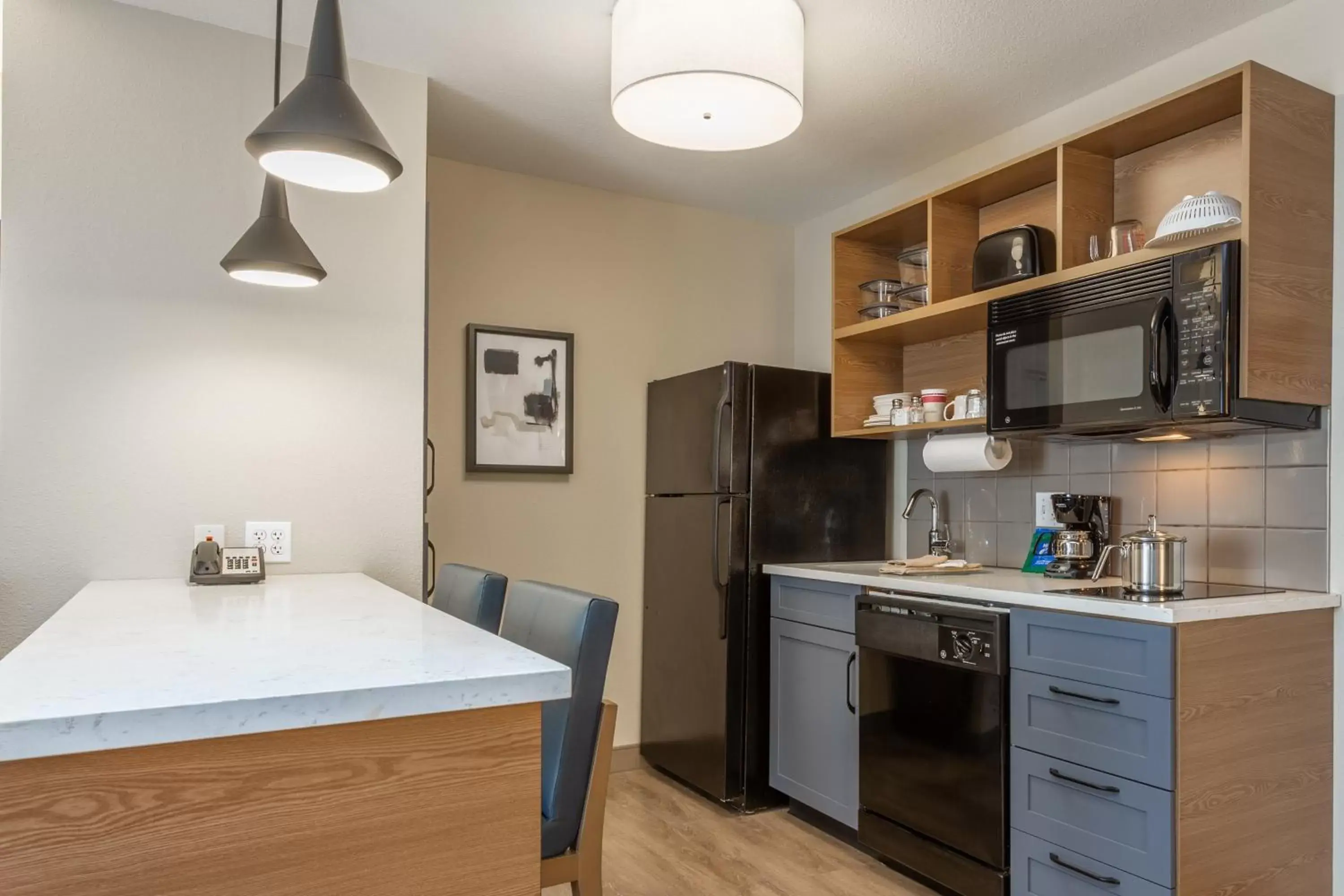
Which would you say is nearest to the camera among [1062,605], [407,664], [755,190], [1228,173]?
[407,664]

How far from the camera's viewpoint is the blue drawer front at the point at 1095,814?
6.53 feet

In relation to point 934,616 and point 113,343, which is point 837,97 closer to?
point 934,616

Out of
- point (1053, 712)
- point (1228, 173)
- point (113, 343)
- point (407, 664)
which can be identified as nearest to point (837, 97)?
point (1228, 173)

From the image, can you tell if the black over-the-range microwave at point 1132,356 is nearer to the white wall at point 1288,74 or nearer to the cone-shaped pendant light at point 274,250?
the white wall at point 1288,74

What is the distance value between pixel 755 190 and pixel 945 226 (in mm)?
969

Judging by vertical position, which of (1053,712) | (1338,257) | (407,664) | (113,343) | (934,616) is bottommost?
(1053,712)

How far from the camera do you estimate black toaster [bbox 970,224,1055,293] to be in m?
2.70

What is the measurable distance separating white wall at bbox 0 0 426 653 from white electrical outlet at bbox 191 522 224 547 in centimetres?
2

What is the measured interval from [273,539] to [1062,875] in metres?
2.20

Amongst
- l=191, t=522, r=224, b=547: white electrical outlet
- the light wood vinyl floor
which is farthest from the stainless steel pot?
l=191, t=522, r=224, b=547: white electrical outlet

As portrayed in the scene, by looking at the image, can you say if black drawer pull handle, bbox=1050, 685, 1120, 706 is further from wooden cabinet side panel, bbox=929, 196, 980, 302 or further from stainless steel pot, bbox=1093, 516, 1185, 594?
wooden cabinet side panel, bbox=929, 196, 980, 302

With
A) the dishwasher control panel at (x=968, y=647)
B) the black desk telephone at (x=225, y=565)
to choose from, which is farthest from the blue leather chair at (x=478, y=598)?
the dishwasher control panel at (x=968, y=647)

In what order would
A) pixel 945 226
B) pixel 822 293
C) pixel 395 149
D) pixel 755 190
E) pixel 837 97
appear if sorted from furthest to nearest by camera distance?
pixel 822 293, pixel 755 190, pixel 945 226, pixel 837 97, pixel 395 149

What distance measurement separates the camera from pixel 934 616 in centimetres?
258
